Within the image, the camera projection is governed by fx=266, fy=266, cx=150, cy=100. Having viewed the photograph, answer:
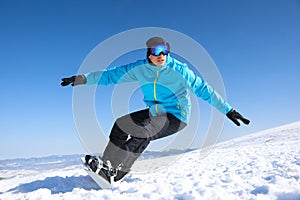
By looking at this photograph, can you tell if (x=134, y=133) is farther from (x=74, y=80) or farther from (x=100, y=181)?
(x=74, y=80)

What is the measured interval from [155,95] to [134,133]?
73 centimetres

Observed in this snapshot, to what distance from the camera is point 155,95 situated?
421 centimetres

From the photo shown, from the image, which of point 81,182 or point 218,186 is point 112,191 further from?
point 218,186

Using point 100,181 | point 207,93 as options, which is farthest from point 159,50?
point 100,181

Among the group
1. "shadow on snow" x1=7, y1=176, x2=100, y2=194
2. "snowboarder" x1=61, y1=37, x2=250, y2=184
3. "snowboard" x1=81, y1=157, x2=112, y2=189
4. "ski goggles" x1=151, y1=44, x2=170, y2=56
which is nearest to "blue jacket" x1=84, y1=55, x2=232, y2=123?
"snowboarder" x1=61, y1=37, x2=250, y2=184

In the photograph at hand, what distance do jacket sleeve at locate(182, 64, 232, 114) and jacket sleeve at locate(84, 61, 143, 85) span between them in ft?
2.93

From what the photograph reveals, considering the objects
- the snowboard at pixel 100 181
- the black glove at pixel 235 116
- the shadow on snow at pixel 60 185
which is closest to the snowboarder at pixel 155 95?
the black glove at pixel 235 116

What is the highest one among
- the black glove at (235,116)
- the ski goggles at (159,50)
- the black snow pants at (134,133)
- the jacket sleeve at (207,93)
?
the ski goggles at (159,50)

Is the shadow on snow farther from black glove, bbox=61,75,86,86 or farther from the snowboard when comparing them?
black glove, bbox=61,75,86,86

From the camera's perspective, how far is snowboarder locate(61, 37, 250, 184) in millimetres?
3908

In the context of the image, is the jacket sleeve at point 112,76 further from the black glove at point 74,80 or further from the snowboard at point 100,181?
the snowboard at point 100,181

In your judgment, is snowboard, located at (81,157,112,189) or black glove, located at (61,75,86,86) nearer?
snowboard, located at (81,157,112,189)

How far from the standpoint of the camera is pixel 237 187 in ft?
9.11

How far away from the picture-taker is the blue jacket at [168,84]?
4074 mm
